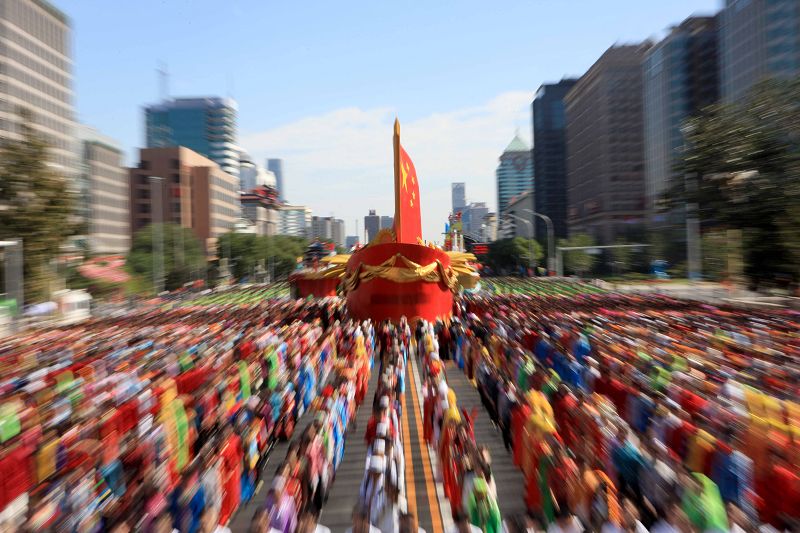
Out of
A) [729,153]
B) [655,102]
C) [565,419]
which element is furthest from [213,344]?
[655,102]

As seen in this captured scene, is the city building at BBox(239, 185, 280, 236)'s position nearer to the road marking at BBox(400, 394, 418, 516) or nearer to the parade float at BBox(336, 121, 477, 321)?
the parade float at BBox(336, 121, 477, 321)

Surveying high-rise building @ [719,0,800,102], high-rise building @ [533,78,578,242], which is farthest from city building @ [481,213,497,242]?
high-rise building @ [719,0,800,102]

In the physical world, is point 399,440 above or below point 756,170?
below

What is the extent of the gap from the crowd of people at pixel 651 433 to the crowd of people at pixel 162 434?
8.13 feet

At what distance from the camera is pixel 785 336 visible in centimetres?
1391

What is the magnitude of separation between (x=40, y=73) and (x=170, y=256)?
108ft

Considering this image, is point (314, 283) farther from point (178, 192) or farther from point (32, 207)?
point (178, 192)

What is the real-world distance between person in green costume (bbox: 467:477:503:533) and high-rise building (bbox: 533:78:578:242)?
123 m

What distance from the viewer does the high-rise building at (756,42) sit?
179 feet

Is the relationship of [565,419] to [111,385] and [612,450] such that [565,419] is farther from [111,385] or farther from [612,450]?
[111,385]

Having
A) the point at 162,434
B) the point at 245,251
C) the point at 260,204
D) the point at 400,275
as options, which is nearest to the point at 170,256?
the point at 245,251

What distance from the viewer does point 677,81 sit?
255 feet

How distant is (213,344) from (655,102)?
84.2m

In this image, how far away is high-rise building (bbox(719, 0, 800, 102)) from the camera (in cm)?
5469
